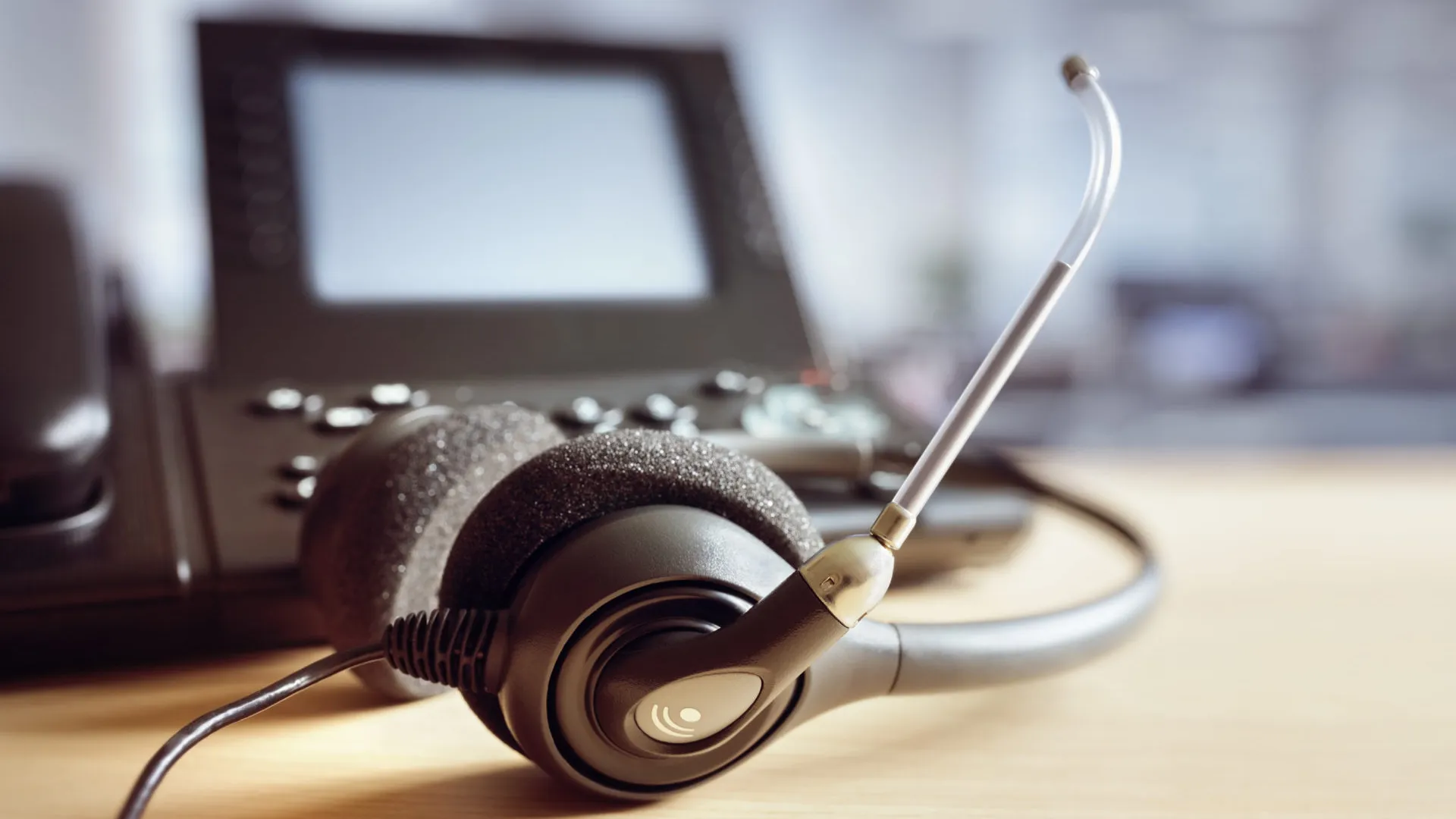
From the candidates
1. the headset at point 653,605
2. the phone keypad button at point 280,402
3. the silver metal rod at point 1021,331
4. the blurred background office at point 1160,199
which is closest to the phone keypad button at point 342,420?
the phone keypad button at point 280,402

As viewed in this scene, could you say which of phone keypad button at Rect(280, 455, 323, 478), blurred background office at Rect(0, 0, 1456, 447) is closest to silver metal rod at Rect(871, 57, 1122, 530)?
phone keypad button at Rect(280, 455, 323, 478)

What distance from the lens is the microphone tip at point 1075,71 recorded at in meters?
0.24

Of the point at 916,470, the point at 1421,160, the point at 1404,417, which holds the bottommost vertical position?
the point at 1404,417

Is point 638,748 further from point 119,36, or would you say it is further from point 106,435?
point 119,36

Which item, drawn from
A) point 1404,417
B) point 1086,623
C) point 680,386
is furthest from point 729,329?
point 1404,417

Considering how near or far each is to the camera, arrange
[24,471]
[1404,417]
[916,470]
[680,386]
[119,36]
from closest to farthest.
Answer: [916,470], [24,471], [680,386], [119,36], [1404,417]

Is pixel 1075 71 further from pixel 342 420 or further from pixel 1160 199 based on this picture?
pixel 1160 199

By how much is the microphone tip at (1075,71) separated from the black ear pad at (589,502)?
10cm

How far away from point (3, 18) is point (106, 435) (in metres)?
0.76

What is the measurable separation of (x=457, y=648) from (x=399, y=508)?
0.06 metres

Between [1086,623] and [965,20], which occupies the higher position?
[965,20]

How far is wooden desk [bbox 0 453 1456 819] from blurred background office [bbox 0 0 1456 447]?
1502mm

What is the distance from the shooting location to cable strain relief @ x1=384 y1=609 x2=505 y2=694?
22 centimetres

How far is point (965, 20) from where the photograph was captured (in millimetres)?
2148
